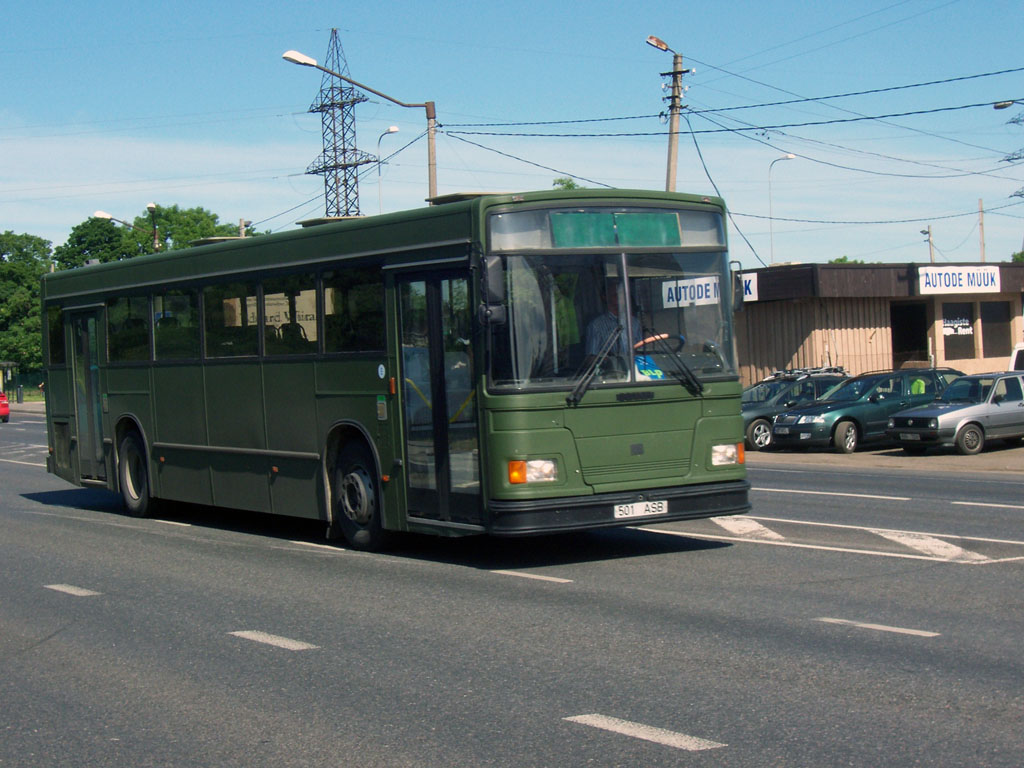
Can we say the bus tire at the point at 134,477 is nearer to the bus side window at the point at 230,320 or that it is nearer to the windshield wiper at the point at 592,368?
the bus side window at the point at 230,320

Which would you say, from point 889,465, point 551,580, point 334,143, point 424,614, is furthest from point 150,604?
point 334,143

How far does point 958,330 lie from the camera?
1731 inches

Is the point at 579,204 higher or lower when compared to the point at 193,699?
higher

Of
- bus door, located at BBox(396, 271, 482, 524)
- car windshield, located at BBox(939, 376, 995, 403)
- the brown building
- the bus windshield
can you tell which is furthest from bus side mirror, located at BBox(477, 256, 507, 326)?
the brown building

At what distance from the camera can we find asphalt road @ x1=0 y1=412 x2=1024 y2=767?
563 centimetres

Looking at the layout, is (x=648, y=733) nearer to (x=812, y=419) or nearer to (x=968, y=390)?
(x=968, y=390)

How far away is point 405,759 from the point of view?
5.41 meters

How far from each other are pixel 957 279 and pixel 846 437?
1841 cm

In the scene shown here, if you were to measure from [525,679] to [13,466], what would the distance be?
2180 centimetres

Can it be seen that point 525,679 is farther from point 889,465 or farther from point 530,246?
point 889,465

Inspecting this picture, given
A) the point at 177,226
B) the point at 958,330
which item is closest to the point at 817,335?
the point at 958,330

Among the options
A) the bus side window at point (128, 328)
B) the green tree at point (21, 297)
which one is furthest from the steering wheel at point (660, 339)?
the green tree at point (21, 297)

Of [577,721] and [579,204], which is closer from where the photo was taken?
[577,721]

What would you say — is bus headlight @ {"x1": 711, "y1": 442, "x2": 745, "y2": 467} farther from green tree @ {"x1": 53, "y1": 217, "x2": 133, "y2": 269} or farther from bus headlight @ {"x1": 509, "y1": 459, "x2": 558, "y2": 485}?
green tree @ {"x1": 53, "y1": 217, "x2": 133, "y2": 269}
